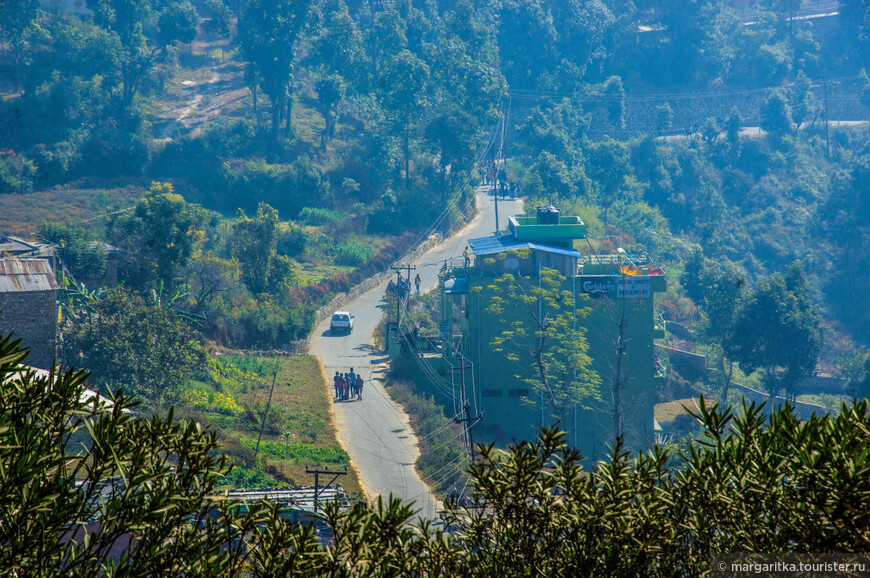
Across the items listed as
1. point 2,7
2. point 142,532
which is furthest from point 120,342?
point 2,7

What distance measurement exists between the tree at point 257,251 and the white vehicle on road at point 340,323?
14.0 ft

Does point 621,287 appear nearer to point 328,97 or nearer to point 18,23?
point 328,97

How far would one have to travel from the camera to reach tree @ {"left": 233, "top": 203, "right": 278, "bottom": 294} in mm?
42125

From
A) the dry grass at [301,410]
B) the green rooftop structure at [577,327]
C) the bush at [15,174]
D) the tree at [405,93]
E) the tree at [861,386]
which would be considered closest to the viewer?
the dry grass at [301,410]

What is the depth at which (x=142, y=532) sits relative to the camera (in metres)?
5.76

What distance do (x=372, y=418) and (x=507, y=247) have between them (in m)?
9.91

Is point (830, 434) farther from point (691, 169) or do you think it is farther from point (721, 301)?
point (691, 169)

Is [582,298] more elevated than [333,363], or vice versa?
[582,298]

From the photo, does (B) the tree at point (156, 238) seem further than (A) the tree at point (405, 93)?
No

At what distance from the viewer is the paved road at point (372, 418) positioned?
963 inches

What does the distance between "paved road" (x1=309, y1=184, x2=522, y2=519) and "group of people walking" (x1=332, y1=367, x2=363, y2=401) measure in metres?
0.34

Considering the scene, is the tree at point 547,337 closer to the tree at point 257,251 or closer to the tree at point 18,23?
the tree at point 257,251

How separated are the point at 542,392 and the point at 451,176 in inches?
1134

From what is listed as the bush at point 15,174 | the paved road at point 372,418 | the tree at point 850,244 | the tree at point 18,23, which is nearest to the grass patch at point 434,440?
the paved road at point 372,418
